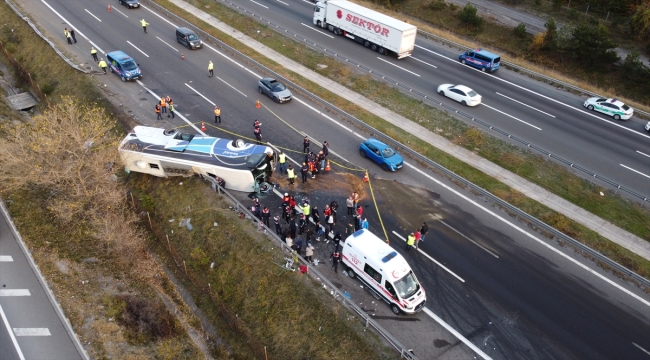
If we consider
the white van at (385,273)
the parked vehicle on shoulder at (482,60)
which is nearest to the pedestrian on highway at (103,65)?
the white van at (385,273)

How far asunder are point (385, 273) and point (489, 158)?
15.1 metres

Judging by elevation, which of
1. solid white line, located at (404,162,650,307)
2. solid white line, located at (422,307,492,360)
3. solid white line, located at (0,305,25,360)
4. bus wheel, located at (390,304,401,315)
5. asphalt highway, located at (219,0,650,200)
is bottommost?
solid white line, located at (0,305,25,360)

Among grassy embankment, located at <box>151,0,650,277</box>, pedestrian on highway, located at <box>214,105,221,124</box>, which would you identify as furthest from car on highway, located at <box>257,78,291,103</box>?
pedestrian on highway, located at <box>214,105,221,124</box>

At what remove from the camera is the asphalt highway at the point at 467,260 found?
1923 centimetres

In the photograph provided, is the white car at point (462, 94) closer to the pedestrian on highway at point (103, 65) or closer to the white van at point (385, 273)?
the white van at point (385, 273)

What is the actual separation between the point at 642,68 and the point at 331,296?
38347 millimetres

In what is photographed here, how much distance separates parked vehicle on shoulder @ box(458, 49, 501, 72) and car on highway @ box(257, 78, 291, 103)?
722 inches

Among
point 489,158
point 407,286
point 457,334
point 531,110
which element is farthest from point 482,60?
point 457,334

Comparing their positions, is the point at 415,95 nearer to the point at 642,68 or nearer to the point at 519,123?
the point at 519,123

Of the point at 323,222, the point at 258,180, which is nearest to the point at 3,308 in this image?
the point at 258,180

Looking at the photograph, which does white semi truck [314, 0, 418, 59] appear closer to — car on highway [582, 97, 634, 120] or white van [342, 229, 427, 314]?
car on highway [582, 97, 634, 120]

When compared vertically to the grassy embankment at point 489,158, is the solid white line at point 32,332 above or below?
below

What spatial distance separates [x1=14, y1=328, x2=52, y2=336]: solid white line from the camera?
18.7 metres

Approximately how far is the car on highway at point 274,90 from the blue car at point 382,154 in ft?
28.1
